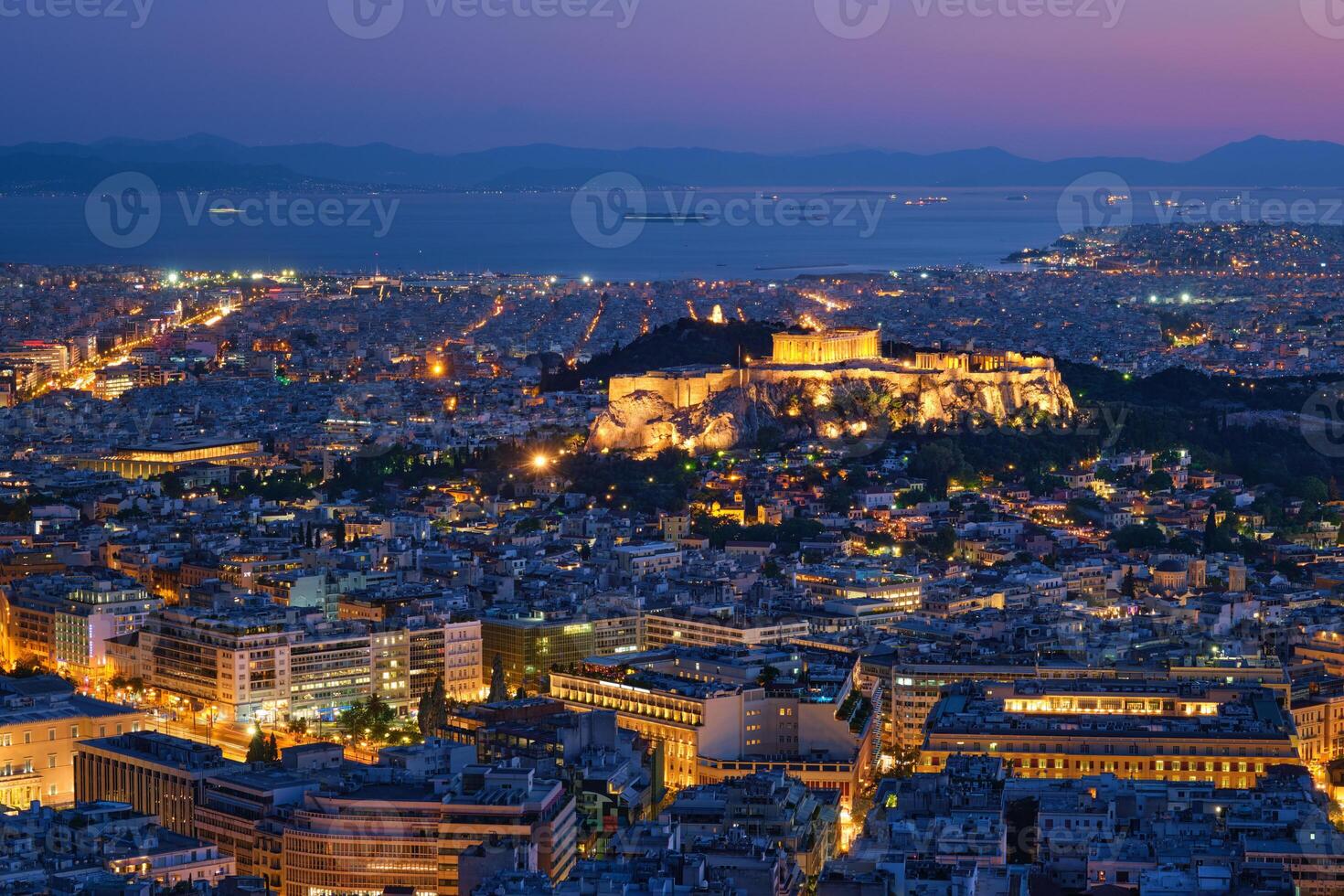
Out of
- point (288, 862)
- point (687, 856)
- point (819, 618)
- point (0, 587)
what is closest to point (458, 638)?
point (819, 618)

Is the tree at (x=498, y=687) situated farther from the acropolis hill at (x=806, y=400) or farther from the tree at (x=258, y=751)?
the acropolis hill at (x=806, y=400)

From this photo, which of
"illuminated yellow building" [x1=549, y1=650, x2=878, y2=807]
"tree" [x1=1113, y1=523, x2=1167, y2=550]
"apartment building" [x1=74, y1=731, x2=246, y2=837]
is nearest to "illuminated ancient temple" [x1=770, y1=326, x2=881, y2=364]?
"tree" [x1=1113, y1=523, x2=1167, y2=550]

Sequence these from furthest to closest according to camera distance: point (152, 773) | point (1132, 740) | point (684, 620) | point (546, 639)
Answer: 1. point (684, 620)
2. point (546, 639)
3. point (1132, 740)
4. point (152, 773)

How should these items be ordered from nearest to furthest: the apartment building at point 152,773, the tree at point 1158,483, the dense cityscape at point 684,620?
1. the dense cityscape at point 684,620
2. the apartment building at point 152,773
3. the tree at point 1158,483

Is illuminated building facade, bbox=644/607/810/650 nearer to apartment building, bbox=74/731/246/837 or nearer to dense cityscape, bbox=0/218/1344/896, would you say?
dense cityscape, bbox=0/218/1344/896

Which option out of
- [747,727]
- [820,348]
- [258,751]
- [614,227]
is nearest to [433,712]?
[258,751]

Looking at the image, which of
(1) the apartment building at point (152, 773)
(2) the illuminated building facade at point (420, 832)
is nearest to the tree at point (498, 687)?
(1) the apartment building at point (152, 773)

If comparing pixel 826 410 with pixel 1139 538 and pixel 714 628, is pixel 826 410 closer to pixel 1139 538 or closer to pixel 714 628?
pixel 1139 538
